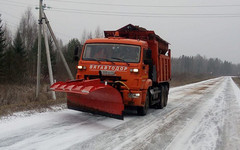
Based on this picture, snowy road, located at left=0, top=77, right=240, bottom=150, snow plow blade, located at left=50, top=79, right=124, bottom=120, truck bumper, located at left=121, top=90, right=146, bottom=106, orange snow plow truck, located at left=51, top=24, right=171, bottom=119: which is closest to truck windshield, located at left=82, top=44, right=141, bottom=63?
orange snow plow truck, located at left=51, top=24, right=171, bottom=119

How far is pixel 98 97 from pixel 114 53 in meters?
1.97

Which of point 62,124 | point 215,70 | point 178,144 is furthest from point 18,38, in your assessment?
point 215,70

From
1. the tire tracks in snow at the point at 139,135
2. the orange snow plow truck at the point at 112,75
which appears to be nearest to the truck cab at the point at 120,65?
the orange snow plow truck at the point at 112,75

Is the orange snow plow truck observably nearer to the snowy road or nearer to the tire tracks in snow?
the snowy road

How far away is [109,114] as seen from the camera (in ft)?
22.1

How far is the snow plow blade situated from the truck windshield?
152 centimetres

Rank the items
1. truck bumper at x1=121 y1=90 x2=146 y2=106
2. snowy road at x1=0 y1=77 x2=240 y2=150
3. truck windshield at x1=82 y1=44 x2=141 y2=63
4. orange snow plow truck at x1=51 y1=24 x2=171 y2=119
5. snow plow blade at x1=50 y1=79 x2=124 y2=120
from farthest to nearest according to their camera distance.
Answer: truck windshield at x1=82 y1=44 x2=141 y2=63 → truck bumper at x1=121 y1=90 x2=146 y2=106 → orange snow plow truck at x1=51 y1=24 x2=171 y2=119 → snow plow blade at x1=50 y1=79 x2=124 y2=120 → snowy road at x1=0 y1=77 x2=240 y2=150

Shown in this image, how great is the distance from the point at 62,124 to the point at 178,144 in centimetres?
310

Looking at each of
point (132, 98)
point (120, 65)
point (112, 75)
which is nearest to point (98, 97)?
point (112, 75)

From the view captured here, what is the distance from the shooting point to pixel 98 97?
6859mm

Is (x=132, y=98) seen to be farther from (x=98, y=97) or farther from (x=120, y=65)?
(x=98, y=97)

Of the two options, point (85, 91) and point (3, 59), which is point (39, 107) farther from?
point (3, 59)

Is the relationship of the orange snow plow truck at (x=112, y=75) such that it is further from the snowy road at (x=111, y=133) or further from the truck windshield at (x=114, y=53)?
the snowy road at (x=111, y=133)

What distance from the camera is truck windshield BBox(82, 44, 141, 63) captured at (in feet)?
26.6
